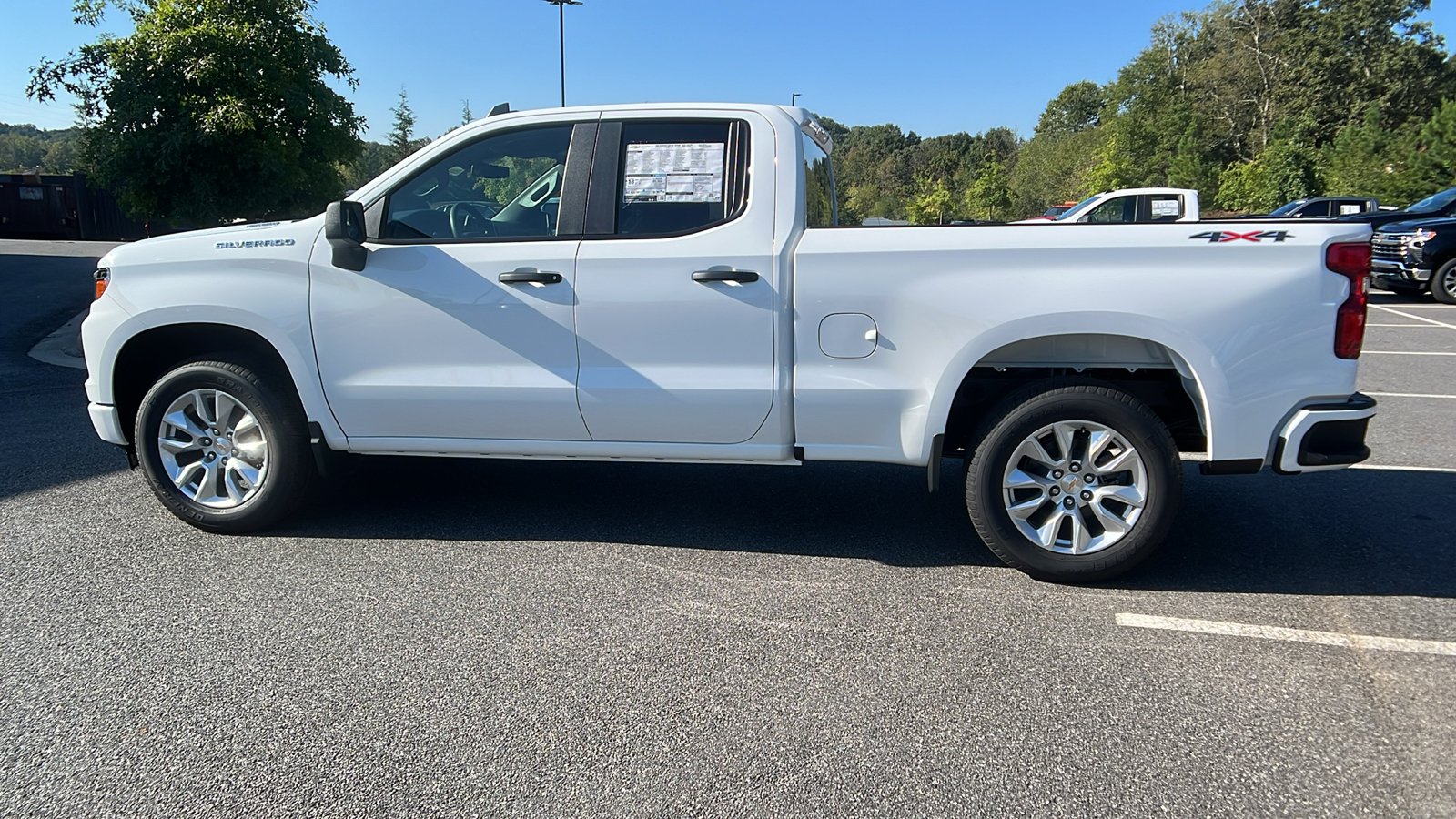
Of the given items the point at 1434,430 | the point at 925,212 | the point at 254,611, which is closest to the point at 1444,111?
the point at 1434,430

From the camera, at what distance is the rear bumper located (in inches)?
146

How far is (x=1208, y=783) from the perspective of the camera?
263cm

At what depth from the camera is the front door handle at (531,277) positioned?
418 centimetres

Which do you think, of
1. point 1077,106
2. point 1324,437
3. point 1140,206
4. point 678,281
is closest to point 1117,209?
point 1140,206

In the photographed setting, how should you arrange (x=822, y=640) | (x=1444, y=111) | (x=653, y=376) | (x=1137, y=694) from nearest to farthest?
(x=1137, y=694) < (x=822, y=640) < (x=653, y=376) < (x=1444, y=111)

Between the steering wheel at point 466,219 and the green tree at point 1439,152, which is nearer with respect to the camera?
the steering wheel at point 466,219

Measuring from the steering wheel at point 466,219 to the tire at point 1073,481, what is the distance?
2.43 metres

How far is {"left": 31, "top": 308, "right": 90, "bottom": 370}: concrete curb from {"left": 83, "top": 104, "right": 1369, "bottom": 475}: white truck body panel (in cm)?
682

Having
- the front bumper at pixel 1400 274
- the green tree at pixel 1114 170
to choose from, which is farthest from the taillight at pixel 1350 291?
the green tree at pixel 1114 170

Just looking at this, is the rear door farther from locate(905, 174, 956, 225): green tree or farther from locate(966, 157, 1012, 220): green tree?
locate(966, 157, 1012, 220): green tree

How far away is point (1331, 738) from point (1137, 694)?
1.77 ft

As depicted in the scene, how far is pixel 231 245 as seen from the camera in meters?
4.47

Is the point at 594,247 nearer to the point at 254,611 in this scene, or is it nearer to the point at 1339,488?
the point at 254,611

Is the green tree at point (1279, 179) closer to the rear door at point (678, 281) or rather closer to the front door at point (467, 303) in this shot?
the rear door at point (678, 281)
